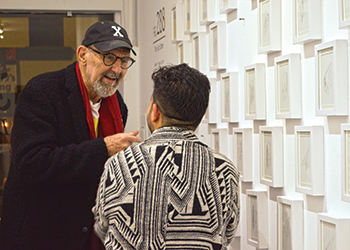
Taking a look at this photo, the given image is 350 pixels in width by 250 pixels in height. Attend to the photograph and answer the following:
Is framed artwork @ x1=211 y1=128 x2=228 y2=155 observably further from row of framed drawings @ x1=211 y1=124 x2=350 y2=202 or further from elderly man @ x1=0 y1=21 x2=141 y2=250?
elderly man @ x1=0 y1=21 x2=141 y2=250

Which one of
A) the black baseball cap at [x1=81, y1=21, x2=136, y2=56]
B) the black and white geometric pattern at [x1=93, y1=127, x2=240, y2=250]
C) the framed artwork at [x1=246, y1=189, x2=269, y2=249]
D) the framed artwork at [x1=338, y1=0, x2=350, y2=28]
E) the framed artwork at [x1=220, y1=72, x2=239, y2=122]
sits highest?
the black baseball cap at [x1=81, y1=21, x2=136, y2=56]

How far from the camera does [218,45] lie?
2023mm

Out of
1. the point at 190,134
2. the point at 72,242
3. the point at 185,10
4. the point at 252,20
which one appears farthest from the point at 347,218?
the point at 185,10

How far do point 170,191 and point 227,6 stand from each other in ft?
3.51

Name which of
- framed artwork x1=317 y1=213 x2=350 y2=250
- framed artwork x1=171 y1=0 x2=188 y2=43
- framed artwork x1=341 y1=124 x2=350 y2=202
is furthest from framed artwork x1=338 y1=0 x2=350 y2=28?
framed artwork x1=171 y1=0 x2=188 y2=43

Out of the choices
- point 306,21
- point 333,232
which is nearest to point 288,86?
point 306,21

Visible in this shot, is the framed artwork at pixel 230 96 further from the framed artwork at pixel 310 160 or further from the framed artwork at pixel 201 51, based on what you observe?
the framed artwork at pixel 310 160

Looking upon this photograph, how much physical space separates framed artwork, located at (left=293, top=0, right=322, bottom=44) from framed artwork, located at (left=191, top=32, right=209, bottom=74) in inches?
35.6

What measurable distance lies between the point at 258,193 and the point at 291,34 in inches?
22.7

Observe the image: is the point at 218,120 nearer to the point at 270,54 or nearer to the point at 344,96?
the point at 270,54

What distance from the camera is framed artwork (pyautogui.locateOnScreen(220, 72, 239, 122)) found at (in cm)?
186

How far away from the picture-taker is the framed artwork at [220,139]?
1987mm

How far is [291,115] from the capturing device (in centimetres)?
140

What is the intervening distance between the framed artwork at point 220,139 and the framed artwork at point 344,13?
917 millimetres
